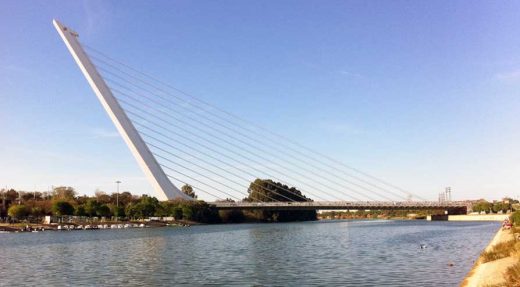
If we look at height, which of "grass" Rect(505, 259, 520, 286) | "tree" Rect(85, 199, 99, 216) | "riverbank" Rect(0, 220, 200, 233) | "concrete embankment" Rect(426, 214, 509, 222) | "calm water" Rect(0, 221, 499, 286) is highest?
"grass" Rect(505, 259, 520, 286)

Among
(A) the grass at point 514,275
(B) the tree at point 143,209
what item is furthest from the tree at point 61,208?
(A) the grass at point 514,275

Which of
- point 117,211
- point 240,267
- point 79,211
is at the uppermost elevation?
point 79,211

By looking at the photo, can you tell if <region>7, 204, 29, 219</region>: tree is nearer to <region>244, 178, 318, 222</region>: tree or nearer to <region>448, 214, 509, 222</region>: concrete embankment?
<region>244, 178, 318, 222</region>: tree

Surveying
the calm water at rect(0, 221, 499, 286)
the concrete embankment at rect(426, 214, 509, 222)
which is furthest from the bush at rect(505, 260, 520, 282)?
the concrete embankment at rect(426, 214, 509, 222)

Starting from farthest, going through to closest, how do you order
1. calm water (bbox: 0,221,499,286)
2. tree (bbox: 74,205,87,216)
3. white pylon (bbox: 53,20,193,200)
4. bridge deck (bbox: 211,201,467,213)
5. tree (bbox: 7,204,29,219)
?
bridge deck (bbox: 211,201,467,213)
tree (bbox: 74,205,87,216)
tree (bbox: 7,204,29,219)
white pylon (bbox: 53,20,193,200)
calm water (bbox: 0,221,499,286)

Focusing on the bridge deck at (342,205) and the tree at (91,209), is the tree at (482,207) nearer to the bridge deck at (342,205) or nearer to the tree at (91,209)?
the bridge deck at (342,205)

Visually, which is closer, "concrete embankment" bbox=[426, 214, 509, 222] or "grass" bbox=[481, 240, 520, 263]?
"grass" bbox=[481, 240, 520, 263]

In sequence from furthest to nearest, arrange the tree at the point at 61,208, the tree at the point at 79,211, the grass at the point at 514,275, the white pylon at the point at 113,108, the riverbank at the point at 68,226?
the tree at the point at 79,211 → the tree at the point at 61,208 → the riverbank at the point at 68,226 → the white pylon at the point at 113,108 → the grass at the point at 514,275

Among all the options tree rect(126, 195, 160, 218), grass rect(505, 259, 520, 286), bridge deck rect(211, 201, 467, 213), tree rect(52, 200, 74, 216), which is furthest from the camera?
bridge deck rect(211, 201, 467, 213)

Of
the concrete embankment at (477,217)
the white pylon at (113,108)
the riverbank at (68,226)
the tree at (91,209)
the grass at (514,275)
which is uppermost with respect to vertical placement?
the white pylon at (113,108)

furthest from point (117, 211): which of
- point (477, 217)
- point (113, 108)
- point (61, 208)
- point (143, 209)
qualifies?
point (477, 217)

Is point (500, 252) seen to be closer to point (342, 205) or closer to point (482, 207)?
point (342, 205)

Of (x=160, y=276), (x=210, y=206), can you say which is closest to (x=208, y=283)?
(x=160, y=276)

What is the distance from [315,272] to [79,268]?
1452 cm
